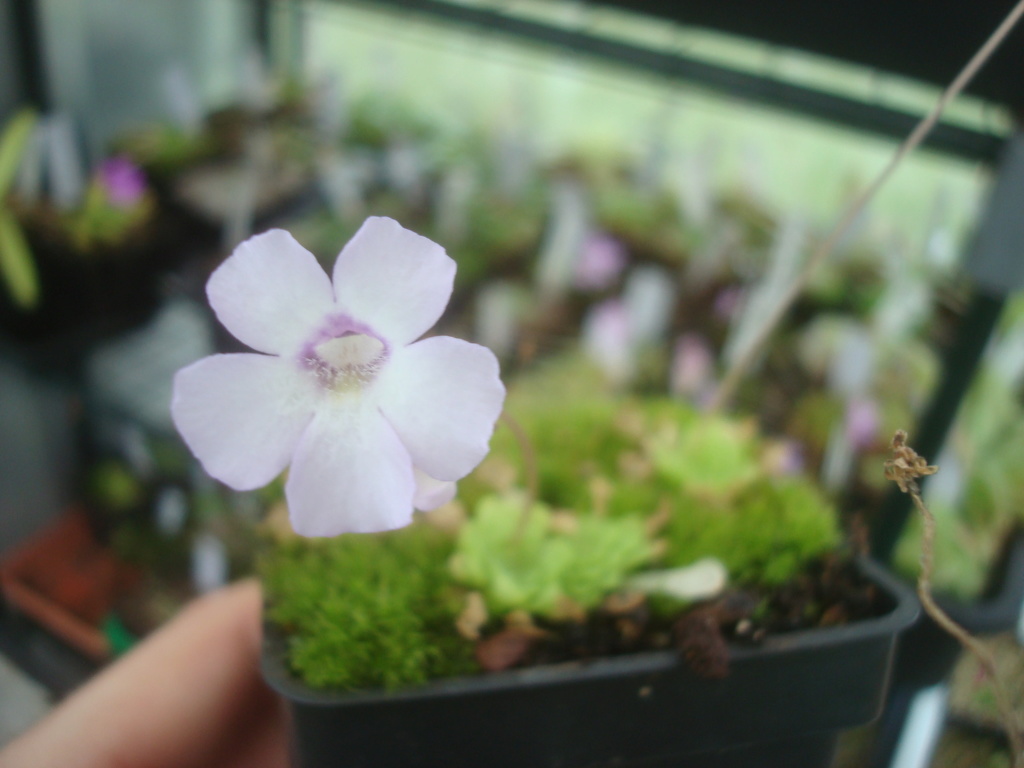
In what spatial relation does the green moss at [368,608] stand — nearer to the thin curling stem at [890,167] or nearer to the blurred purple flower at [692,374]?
the thin curling stem at [890,167]

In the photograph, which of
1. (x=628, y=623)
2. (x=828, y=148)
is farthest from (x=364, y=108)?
(x=628, y=623)

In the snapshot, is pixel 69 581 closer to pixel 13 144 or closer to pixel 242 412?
pixel 13 144

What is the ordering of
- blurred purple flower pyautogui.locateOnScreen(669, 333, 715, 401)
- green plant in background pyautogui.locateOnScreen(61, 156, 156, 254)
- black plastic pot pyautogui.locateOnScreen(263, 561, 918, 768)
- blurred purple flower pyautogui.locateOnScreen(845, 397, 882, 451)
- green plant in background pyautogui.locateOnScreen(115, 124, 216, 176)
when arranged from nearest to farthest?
black plastic pot pyautogui.locateOnScreen(263, 561, 918, 768), blurred purple flower pyautogui.locateOnScreen(845, 397, 882, 451), blurred purple flower pyautogui.locateOnScreen(669, 333, 715, 401), green plant in background pyautogui.locateOnScreen(61, 156, 156, 254), green plant in background pyautogui.locateOnScreen(115, 124, 216, 176)

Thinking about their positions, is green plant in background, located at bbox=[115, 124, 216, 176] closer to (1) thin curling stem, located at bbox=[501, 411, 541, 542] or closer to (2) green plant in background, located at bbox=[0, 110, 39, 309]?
(2) green plant in background, located at bbox=[0, 110, 39, 309]

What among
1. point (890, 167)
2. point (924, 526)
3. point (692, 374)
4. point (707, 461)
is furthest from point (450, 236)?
point (924, 526)

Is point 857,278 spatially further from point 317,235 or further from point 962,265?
point 317,235

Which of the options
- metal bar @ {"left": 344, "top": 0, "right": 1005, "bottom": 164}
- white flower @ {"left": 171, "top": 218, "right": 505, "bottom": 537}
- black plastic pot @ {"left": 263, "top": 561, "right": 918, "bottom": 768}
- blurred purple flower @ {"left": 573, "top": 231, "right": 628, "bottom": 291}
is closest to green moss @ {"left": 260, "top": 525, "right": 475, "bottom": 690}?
black plastic pot @ {"left": 263, "top": 561, "right": 918, "bottom": 768}
